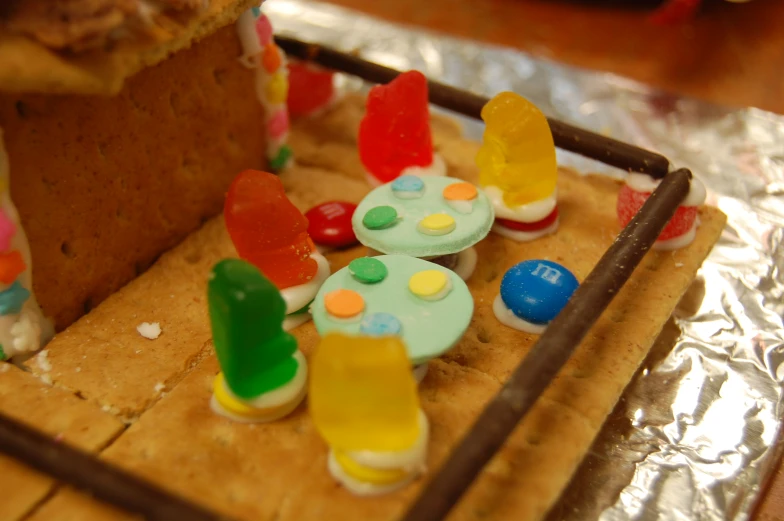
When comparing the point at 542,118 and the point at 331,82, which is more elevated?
the point at 542,118

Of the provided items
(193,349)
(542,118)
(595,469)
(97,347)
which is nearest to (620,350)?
(595,469)

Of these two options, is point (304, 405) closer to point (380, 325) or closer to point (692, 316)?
point (380, 325)

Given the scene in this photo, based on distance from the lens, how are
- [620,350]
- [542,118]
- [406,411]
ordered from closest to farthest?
[406,411] → [620,350] → [542,118]

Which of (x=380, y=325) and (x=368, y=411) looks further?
(x=380, y=325)

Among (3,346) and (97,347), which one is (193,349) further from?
(3,346)

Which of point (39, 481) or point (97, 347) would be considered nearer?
point (39, 481)

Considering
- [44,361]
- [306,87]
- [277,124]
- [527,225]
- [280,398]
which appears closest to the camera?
[280,398]

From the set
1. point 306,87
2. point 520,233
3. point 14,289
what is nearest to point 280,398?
point 14,289
